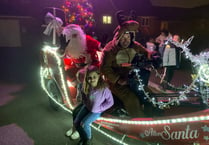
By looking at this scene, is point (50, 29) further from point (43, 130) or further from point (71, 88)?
point (43, 130)

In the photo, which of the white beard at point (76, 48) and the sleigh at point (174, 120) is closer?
the sleigh at point (174, 120)

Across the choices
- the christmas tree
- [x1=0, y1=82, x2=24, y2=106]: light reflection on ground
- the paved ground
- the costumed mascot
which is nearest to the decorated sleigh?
the costumed mascot

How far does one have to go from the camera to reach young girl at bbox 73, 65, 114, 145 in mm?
3426

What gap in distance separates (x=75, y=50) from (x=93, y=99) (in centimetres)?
172

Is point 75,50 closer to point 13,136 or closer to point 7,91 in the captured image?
point 13,136

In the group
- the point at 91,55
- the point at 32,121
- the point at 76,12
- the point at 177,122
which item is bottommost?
the point at 32,121

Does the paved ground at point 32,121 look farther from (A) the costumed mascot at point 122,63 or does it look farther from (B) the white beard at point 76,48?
(B) the white beard at point 76,48

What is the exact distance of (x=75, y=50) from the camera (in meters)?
4.80

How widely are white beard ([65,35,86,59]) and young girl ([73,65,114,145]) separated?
1399 millimetres

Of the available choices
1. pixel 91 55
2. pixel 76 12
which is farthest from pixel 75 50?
pixel 76 12

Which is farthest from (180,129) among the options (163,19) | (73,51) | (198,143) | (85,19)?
(163,19)

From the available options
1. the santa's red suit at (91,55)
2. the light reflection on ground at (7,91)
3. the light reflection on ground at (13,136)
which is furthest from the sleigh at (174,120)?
the light reflection on ground at (7,91)

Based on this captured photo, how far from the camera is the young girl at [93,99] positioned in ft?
11.2

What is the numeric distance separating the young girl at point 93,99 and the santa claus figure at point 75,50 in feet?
4.14
